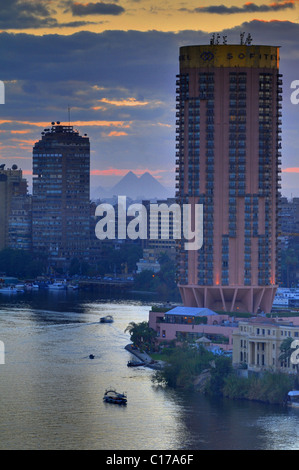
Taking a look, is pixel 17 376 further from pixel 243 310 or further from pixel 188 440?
pixel 243 310

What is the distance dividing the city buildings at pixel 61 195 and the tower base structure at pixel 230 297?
297ft

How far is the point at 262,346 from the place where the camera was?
252 ft

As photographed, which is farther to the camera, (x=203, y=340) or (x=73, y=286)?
(x=73, y=286)

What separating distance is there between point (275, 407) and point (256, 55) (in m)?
37.6

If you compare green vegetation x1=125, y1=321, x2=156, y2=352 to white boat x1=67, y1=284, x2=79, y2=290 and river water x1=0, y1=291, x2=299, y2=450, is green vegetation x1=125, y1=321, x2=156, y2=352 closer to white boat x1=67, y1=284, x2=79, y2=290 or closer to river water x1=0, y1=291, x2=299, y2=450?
river water x1=0, y1=291, x2=299, y2=450

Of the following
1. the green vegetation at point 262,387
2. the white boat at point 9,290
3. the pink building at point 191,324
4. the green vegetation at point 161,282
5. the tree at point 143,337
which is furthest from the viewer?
the white boat at point 9,290

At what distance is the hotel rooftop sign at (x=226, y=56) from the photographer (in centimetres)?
10094

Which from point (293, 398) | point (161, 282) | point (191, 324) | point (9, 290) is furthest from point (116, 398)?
point (9, 290)

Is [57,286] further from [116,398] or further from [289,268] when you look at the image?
[116,398]

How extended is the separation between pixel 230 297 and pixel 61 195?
95677 mm

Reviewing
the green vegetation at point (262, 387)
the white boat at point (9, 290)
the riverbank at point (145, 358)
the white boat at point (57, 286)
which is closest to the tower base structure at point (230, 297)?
the riverbank at point (145, 358)

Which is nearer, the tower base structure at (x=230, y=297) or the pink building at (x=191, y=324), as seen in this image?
the pink building at (x=191, y=324)

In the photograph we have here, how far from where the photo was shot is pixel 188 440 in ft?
209

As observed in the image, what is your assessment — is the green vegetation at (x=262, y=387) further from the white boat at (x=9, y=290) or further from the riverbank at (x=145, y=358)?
the white boat at (x=9, y=290)
